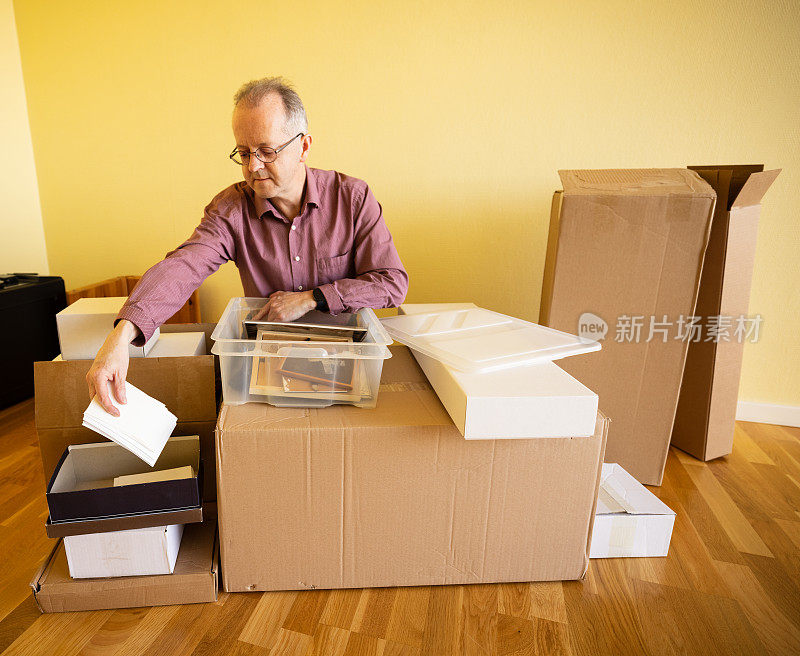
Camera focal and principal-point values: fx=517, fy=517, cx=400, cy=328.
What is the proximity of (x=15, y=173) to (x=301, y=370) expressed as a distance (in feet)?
6.67

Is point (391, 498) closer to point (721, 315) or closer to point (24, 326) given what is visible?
point (721, 315)

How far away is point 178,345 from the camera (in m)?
1.34

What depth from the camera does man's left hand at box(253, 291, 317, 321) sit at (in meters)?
1.24

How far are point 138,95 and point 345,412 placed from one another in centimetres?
181

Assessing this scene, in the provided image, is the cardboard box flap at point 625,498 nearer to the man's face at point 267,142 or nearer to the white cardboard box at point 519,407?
the white cardboard box at point 519,407

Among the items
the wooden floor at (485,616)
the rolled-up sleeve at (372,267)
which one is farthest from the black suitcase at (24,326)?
the rolled-up sleeve at (372,267)

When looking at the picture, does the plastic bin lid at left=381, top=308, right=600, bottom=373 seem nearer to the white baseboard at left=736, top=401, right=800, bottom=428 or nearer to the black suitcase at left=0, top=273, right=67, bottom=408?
the white baseboard at left=736, top=401, right=800, bottom=428

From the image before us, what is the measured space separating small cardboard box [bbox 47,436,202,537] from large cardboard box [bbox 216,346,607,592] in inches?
3.7

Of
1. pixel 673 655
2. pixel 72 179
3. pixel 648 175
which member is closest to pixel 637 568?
pixel 673 655

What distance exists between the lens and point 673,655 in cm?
106

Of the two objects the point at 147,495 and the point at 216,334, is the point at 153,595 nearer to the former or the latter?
→ the point at 147,495

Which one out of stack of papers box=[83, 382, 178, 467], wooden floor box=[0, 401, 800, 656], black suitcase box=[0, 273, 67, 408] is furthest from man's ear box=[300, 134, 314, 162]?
black suitcase box=[0, 273, 67, 408]

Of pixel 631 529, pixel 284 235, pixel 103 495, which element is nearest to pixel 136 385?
pixel 103 495

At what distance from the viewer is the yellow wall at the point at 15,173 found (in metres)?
2.19
